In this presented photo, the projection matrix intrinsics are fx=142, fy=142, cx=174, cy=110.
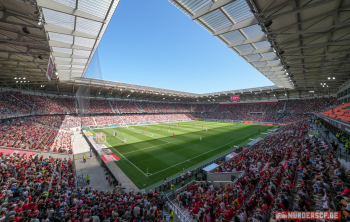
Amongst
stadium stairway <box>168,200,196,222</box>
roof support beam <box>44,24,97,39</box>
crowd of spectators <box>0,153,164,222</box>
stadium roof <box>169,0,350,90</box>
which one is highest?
roof support beam <box>44,24,97,39</box>

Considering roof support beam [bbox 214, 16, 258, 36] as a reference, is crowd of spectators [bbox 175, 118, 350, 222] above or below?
below

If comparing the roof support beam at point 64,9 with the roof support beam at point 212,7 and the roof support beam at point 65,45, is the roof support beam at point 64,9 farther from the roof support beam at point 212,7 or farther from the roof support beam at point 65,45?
the roof support beam at point 212,7

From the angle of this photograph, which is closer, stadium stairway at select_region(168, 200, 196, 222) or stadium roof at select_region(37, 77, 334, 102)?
stadium stairway at select_region(168, 200, 196, 222)

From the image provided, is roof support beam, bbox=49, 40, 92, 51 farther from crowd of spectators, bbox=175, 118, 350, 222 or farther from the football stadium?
crowd of spectators, bbox=175, 118, 350, 222

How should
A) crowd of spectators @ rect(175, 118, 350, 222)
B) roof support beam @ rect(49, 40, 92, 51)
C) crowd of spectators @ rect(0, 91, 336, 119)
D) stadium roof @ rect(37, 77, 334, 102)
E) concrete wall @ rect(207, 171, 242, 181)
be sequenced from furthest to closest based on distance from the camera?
stadium roof @ rect(37, 77, 334, 102) → crowd of spectators @ rect(0, 91, 336, 119) → roof support beam @ rect(49, 40, 92, 51) → concrete wall @ rect(207, 171, 242, 181) → crowd of spectators @ rect(175, 118, 350, 222)

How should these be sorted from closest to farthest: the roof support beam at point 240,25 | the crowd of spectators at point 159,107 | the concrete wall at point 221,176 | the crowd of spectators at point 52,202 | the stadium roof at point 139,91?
the crowd of spectators at point 52,202, the roof support beam at point 240,25, the concrete wall at point 221,176, the crowd of spectators at point 159,107, the stadium roof at point 139,91

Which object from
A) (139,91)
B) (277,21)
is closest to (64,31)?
(277,21)

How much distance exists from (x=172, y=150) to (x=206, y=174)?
8.59 m

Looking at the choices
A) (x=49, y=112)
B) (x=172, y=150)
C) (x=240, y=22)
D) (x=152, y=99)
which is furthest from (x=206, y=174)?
(x=152, y=99)

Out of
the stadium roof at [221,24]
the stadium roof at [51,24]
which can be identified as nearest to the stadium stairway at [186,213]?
the stadium roof at [221,24]

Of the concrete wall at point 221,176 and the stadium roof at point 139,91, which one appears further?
the stadium roof at point 139,91

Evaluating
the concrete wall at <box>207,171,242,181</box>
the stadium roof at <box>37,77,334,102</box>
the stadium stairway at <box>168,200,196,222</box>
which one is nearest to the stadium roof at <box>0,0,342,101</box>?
the concrete wall at <box>207,171,242,181</box>

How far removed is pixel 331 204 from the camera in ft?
14.6

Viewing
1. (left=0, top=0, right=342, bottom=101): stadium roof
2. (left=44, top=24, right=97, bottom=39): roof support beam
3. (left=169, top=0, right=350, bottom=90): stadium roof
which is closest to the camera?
(left=169, top=0, right=350, bottom=90): stadium roof
